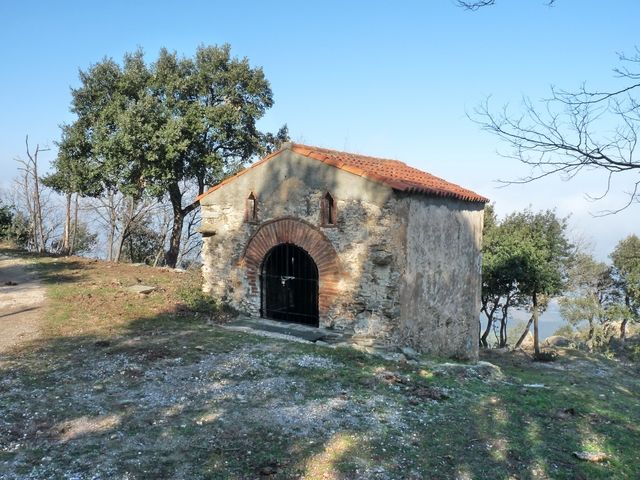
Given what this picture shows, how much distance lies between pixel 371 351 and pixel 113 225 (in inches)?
931

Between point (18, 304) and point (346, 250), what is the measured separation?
8484mm

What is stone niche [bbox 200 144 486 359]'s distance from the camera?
10.4m

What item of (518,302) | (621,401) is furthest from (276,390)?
(518,302)

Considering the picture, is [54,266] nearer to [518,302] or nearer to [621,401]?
[621,401]

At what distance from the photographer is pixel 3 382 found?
7332mm

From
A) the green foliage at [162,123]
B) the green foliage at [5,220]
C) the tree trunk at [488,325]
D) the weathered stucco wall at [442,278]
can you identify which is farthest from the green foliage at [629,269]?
the green foliage at [5,220]

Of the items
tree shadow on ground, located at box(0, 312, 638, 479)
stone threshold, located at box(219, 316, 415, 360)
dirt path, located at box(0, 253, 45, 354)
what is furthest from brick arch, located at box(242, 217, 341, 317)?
dirt path, located at box(0, 253, 45, 354)

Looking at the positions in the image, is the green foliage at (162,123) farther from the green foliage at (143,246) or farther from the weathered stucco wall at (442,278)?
the weathered stucco wall at (442,278)

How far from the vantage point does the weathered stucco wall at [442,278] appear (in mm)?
10742

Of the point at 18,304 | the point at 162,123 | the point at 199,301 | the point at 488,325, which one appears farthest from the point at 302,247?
the point at 488,325

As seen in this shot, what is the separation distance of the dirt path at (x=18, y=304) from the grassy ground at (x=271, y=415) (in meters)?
0.46

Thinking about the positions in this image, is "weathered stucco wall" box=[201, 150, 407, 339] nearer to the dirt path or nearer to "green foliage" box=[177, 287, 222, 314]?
"green foliage" box=[177, 287, 222, 314]

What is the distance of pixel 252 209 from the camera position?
486 inches

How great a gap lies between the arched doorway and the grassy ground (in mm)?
2019
